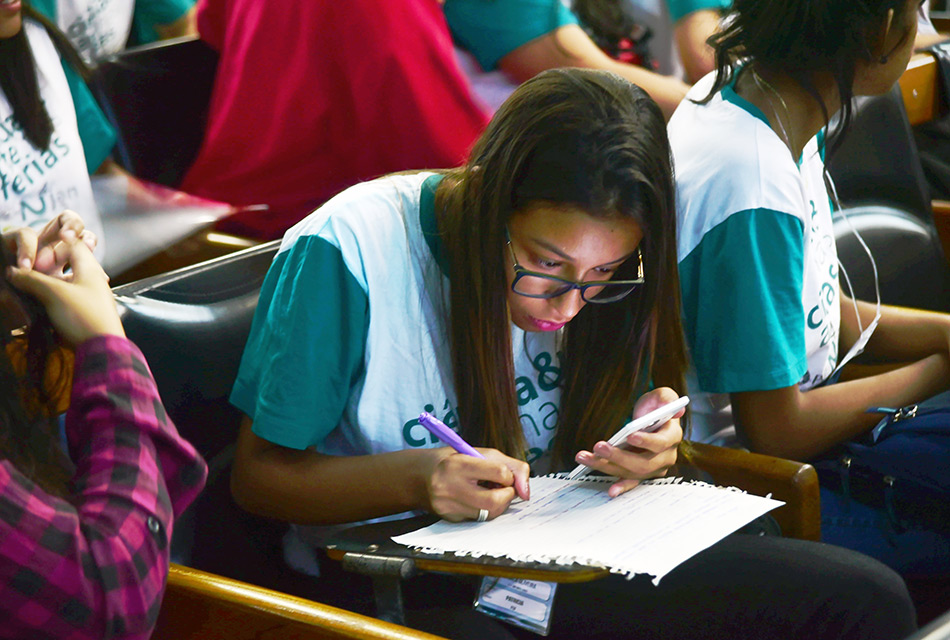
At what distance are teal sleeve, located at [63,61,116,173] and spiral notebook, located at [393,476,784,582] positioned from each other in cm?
130

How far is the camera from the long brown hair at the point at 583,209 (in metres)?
1.07

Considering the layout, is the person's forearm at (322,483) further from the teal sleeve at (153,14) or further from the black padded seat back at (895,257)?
the teal sleeve at (153,14)

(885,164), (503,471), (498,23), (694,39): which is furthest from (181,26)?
(503,471)

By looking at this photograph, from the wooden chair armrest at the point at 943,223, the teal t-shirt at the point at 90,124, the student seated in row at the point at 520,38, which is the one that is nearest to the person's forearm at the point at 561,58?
the student seated in row at the point at 520,38

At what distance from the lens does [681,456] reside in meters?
1.29

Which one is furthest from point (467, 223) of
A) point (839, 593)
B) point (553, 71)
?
point (839, 593)

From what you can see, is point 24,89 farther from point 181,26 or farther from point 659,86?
point 659,86

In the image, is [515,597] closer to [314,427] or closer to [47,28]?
[314,427]

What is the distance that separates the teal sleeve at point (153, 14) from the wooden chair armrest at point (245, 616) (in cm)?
228

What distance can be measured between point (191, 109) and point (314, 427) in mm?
1461

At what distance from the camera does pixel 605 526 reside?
990mm

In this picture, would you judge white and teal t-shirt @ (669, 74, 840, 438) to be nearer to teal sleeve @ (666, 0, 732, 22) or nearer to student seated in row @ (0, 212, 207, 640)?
A: student seated in row @ (0, 212, 207, 640)

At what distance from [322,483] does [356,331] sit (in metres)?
0.17

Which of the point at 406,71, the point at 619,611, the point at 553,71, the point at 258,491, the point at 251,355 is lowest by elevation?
the point at 619,611
